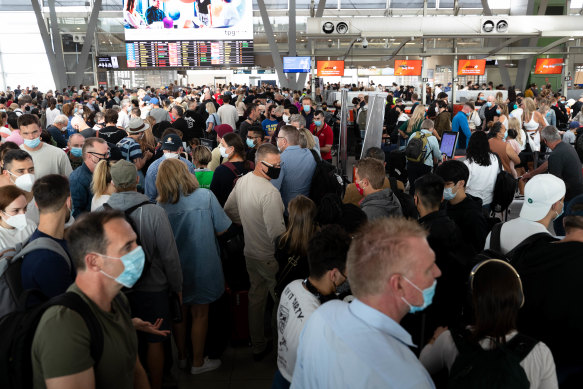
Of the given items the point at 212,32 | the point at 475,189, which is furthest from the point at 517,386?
the point at 212,32

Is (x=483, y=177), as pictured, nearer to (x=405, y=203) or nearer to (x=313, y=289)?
(x=405, y=203)

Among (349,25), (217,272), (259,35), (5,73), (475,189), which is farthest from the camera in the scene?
(5,73)

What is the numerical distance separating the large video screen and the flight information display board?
169 millimetres

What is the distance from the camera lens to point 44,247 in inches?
87.9

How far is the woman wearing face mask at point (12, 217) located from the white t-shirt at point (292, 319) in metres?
1.62

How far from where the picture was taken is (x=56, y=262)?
222cm

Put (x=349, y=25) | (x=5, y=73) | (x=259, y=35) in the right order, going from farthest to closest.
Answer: (x=5, y=73)
(x=259, y=35)
(x=349, y=25)

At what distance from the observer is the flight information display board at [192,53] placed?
631 inches

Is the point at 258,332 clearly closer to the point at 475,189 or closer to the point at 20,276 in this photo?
the point at 20,276

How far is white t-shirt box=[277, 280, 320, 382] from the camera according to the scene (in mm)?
2117

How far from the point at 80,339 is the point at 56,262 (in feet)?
2.53

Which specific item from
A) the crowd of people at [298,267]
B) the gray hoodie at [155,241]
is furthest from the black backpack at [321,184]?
the gray hoodie at [155,241]

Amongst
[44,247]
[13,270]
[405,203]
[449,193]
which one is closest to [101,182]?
[44,247]

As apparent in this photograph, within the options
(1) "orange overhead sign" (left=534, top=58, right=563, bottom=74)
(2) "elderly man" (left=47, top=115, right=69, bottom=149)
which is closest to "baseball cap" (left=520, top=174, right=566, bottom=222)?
(2) "elderly man" (left=47, top=115, right=69, bottom=149)
